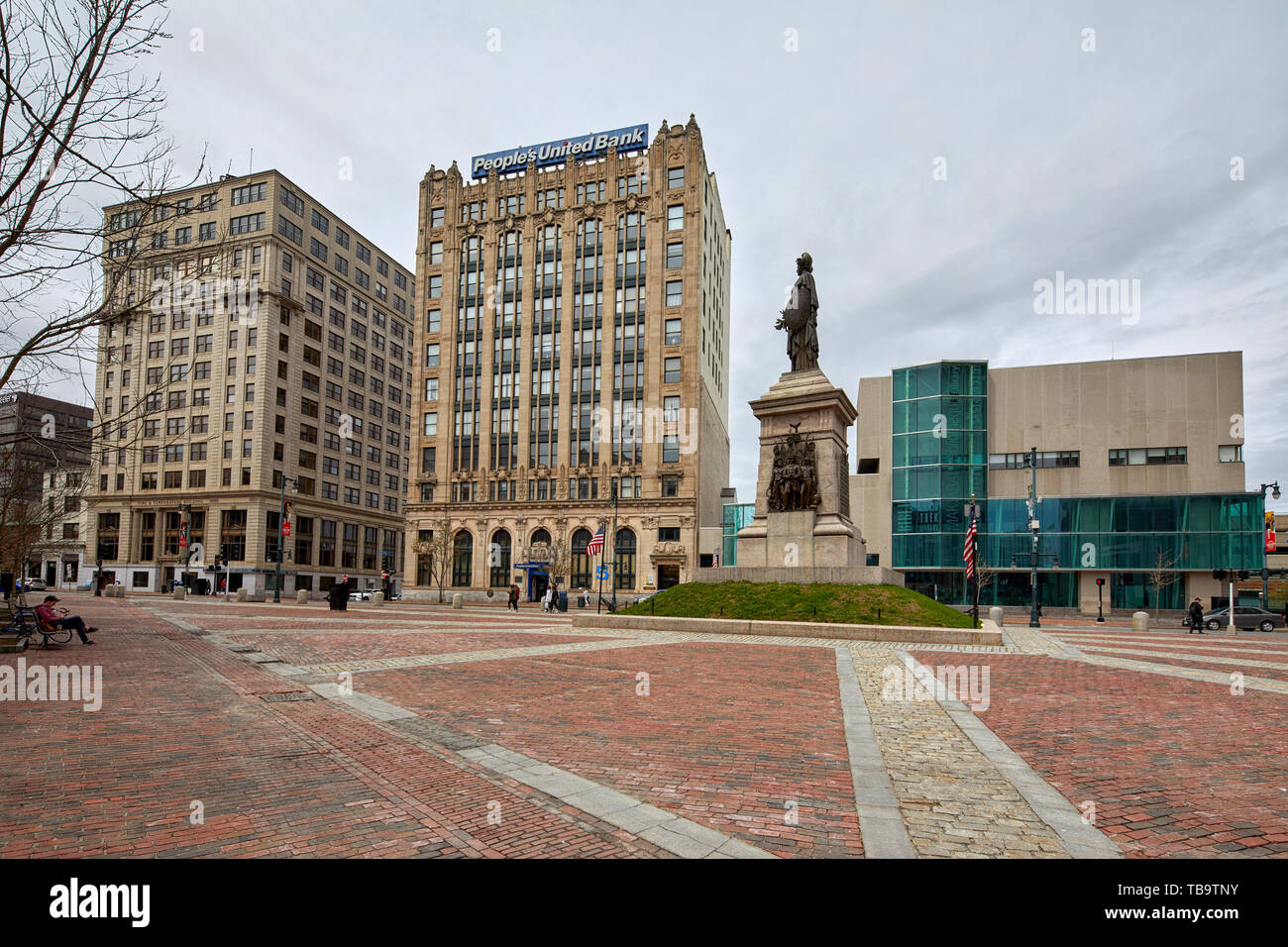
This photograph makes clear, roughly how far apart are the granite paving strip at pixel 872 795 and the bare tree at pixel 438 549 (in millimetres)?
58907

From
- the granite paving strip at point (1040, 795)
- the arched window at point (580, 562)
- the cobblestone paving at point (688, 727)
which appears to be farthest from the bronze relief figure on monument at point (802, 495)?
the arched window at point (580, 562)

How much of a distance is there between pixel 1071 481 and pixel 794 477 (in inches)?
1642

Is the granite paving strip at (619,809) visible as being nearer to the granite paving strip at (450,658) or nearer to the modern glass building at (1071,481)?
the granite paving strip at (450,658)

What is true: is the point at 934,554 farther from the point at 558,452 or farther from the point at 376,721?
the point at 376,721

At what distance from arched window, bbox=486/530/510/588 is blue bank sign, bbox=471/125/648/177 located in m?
37.3

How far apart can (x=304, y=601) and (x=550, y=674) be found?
41.6 meters

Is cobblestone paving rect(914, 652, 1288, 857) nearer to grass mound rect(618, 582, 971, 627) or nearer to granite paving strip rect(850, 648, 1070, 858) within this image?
granite paving strip rect(850, 648, 1070, 858)

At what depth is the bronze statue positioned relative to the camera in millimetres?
28609

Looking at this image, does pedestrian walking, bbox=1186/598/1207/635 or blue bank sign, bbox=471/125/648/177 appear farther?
blue bank sign, bbox=471/125/648/177

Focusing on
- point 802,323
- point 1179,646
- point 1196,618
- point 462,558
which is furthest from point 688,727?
point 462,558

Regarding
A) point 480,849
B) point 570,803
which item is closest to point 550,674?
point 570,803

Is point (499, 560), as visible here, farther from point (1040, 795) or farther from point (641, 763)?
point (1040, 795)

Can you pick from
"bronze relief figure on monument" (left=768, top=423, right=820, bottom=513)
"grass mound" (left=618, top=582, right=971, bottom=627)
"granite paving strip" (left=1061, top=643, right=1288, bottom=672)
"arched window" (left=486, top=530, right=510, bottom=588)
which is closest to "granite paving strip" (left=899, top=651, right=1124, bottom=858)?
"granite paving strip" (left=1061, top=643, right=1288, bottom=672)

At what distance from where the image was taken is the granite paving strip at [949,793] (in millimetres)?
4688
